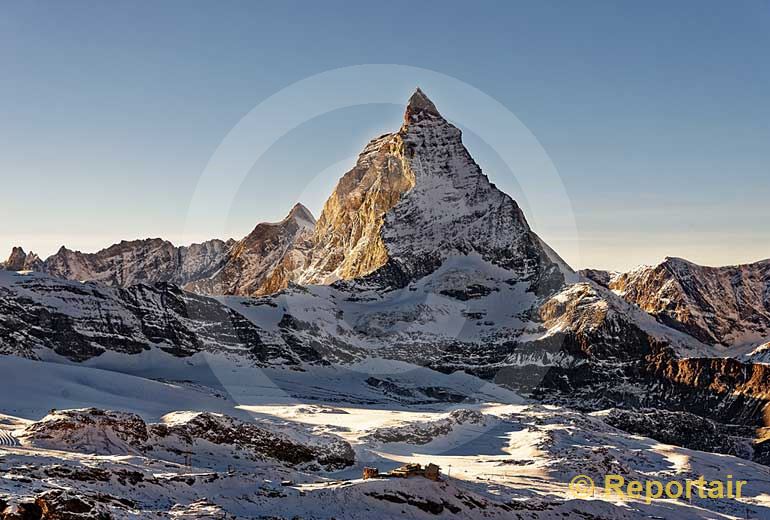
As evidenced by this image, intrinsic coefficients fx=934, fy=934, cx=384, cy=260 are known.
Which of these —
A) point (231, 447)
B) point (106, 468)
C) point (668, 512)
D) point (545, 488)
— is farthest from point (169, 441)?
point (668, 512)

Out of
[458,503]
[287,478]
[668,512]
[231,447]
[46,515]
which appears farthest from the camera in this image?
[231,447]

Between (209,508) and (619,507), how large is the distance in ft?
207

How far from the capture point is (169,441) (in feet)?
497

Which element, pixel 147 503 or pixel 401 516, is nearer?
pixel 147 503

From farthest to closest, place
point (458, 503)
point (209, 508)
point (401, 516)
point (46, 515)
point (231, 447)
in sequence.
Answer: point (231, 447) < point (458, 503) < point (401, 516) < point (209, 508) < point (46, 515)

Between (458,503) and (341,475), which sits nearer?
(458,503)

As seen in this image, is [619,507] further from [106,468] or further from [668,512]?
[106,468]

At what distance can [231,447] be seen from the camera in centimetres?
16050

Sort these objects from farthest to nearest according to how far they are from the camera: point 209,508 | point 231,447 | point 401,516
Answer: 1. point 231,447
2. point 401,516
3. point 209,508

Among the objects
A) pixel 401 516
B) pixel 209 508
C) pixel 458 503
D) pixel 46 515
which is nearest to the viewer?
pixel 46 515

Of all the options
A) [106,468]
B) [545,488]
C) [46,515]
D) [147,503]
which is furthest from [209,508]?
[545,488]

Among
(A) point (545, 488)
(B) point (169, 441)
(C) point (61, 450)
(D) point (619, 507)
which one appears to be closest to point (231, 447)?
(B) point (169, 441)

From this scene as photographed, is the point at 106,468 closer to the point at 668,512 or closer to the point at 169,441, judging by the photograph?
the point at 169,441

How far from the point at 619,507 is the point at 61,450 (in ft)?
261
